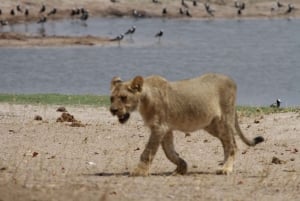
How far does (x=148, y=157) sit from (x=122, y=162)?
1.38 meters

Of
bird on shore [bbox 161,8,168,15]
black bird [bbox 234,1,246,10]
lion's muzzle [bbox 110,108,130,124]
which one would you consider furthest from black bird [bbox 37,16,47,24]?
lion's muzzle [bbox 110,108,130,124]

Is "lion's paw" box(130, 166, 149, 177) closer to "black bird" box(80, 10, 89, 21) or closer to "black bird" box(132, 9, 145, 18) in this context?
"black bird" box(80, 10, 89, 21)

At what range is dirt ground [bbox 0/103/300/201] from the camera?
898cm

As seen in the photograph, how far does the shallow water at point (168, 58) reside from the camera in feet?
99.3

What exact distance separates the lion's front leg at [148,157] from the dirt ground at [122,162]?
5.1 inches

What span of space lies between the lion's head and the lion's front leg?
40 centimetres

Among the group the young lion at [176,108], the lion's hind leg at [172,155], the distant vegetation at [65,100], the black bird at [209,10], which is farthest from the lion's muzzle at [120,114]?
the black bird at [209,10]

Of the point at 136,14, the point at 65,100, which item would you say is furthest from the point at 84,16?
the point at 65,100

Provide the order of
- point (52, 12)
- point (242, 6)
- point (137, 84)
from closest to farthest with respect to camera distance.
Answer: point (137, 84) → point (52, 12) → point (242, 6)

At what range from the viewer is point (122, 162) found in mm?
11562

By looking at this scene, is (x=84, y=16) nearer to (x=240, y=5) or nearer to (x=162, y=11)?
(x=162, y=11)

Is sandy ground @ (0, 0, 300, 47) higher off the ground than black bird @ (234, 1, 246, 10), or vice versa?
black bird @ (234, 1, 246, 10)

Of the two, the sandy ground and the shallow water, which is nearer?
the shallow water

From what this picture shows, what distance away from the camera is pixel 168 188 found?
30.5 feet
